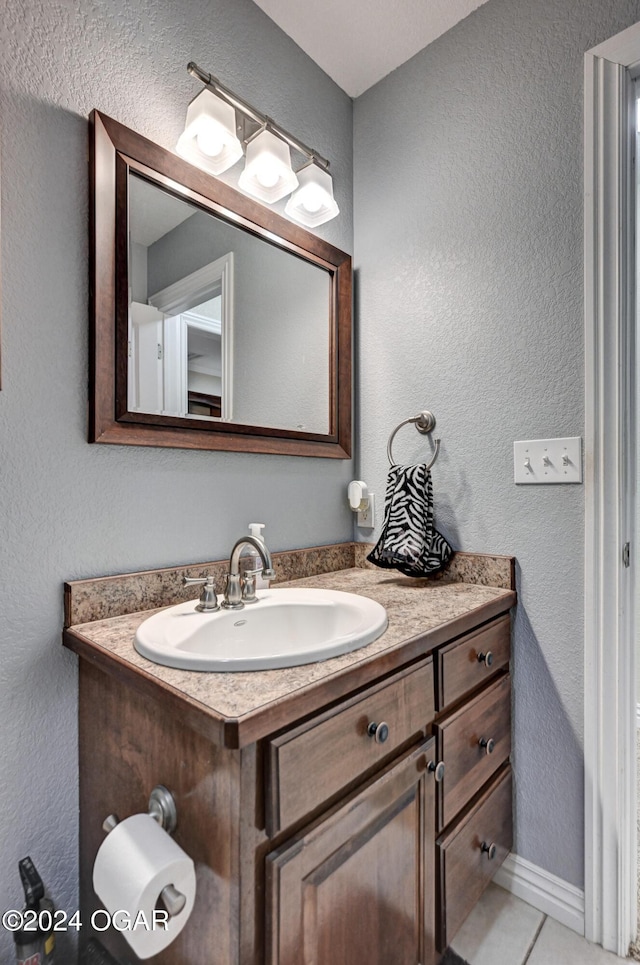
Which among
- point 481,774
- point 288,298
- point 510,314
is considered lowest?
point 481,774

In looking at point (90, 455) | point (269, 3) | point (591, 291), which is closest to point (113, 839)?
point (90, 455)

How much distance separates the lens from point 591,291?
1.15 meters

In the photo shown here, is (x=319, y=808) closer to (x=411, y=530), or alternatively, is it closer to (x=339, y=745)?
(x=339, y=745)

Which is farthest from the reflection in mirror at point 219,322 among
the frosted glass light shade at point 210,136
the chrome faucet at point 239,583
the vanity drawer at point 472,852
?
the vanity drawer at point 472,852

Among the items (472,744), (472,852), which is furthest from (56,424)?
(472,852)

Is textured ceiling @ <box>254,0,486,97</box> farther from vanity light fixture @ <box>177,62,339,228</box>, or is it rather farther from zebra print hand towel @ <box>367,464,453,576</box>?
zebra print hand towel @ <box>367,464,453,576</box>

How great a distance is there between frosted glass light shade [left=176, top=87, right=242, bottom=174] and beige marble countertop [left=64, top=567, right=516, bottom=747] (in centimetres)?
106

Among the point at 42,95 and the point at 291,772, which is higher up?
the point at 42,95

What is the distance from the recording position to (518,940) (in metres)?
1.13

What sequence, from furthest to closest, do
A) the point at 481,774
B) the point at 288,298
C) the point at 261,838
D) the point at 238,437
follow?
the point at 288,298 < the point at 238,437 < the point at 481,774 < the point at 261,838

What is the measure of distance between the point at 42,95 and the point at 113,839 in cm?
128

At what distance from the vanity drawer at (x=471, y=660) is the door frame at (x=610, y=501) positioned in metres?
0.20

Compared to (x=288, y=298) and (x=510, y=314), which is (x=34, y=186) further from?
(x=510, y=314)

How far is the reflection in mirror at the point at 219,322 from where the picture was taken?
108 cm
